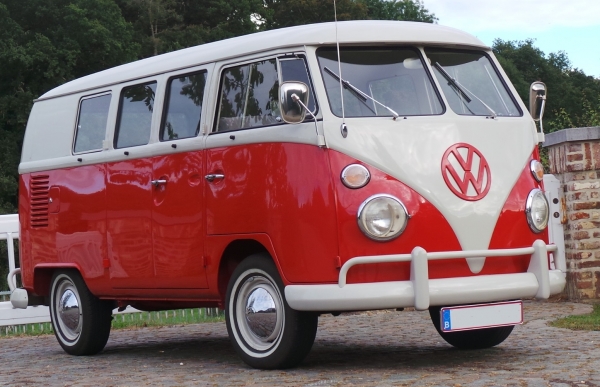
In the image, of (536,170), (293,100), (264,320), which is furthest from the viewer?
(536,170)

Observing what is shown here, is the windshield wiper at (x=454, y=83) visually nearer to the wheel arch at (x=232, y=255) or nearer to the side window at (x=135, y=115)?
the wheel arch at (x=232, y=255)

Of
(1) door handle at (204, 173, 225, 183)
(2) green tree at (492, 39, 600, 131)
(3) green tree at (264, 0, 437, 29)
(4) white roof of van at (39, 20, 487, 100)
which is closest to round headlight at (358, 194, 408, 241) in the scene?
(4) white roof of van at (39, 20, 487, 100)

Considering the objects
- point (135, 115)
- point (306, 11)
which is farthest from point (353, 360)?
point (306, 11)

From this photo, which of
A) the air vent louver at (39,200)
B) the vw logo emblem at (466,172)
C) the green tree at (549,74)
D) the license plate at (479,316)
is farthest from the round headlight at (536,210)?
the green tree at (549,74)

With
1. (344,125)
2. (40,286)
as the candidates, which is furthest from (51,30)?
(344,125)

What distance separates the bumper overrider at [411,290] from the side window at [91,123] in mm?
3337

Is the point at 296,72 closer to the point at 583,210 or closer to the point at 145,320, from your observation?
the point at 583,210

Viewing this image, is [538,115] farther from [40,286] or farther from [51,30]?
[51,30]

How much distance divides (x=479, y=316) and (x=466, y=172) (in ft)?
3.25

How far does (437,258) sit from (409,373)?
0.78 meters

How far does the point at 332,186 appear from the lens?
7.78 metres

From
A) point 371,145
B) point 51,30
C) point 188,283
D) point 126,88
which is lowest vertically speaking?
point 188,283

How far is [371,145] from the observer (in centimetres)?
793

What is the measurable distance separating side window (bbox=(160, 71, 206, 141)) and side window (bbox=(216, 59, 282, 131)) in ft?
0.97
